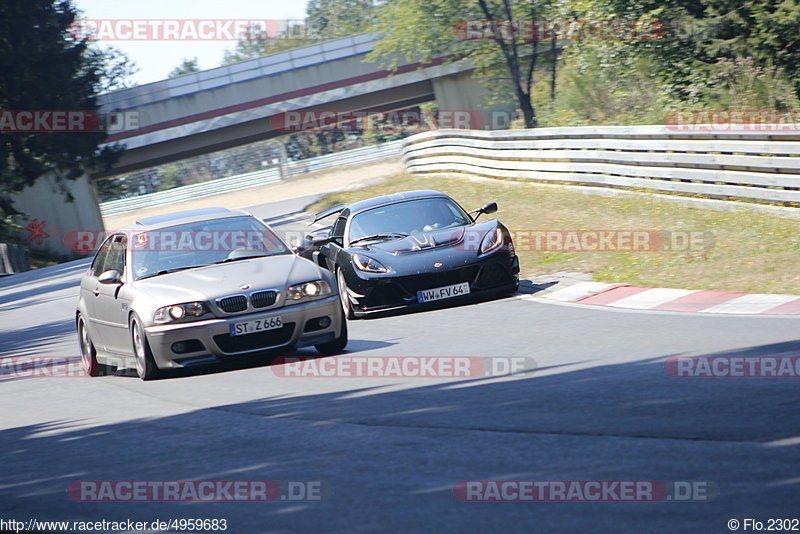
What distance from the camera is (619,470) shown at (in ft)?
15.0

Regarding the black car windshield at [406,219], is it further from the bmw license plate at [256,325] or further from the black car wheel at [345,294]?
the bmw license plate at [256,325]

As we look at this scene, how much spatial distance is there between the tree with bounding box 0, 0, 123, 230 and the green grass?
32350mm

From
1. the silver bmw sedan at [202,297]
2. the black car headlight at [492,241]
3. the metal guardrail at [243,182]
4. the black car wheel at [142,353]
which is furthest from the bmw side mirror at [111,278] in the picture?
the metal guardrail at [243,182]

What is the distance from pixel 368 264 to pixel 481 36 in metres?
34.9

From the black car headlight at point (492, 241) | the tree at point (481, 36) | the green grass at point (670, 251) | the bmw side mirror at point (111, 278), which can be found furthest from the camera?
the tree at point (481, 36)

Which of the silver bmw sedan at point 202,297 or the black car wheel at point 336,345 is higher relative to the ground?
the silver bmw sedan at point 202,297

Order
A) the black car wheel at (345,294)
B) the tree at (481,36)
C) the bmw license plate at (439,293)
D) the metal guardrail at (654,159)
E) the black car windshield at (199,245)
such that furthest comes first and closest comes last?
the tree at (481,36) < the metal guardrail at (654,159) < the black car wheel at (345,294) < the bmw license plate at (439,293) < the black car windshield at (199,245)

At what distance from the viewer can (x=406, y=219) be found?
40.6 feet

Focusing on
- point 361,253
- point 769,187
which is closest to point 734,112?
point 769,187

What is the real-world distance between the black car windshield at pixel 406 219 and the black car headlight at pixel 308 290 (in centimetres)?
331

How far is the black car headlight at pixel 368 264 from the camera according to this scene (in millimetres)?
11242

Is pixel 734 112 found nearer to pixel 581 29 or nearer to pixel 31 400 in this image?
pixel 581 29

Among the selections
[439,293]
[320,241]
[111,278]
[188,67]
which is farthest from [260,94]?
[188,67]

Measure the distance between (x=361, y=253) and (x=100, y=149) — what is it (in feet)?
141
